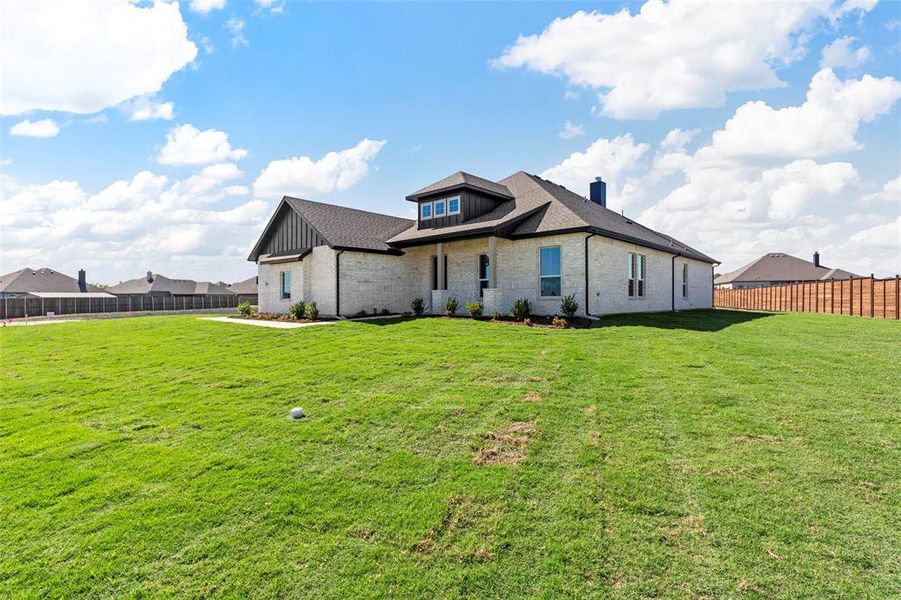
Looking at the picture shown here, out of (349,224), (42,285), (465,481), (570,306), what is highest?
(349,224)

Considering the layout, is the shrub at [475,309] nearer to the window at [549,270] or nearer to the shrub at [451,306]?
the shrub at [451,306]

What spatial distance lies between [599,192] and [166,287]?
176 feet

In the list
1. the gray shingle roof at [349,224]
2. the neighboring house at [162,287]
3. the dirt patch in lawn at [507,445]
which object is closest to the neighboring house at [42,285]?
the neighboring house at [162,287]

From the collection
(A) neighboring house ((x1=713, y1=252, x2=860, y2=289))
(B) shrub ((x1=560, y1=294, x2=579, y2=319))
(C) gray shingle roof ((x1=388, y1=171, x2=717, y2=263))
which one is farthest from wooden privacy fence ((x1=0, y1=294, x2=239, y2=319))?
(A) neighboring house ((x1=713, y1=252, x2=860, y2=289))

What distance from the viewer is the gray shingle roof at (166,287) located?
55969 mm

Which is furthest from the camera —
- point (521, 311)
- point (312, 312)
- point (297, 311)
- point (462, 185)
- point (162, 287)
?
point (162, 287)

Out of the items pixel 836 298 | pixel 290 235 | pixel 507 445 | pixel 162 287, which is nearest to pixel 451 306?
pixel 290 235

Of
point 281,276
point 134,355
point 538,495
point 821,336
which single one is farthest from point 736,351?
point 281,276

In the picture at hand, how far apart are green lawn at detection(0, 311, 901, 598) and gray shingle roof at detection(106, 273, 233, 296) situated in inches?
2112

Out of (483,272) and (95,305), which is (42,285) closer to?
(95,305)

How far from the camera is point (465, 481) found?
4.59 m

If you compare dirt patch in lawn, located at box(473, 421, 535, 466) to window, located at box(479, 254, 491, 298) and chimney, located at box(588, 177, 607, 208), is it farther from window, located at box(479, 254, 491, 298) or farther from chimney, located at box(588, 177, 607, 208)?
chimney, located at box(588, 177, 607, 208)

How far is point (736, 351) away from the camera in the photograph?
10055 mm

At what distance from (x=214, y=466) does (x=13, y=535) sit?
5.43ft
